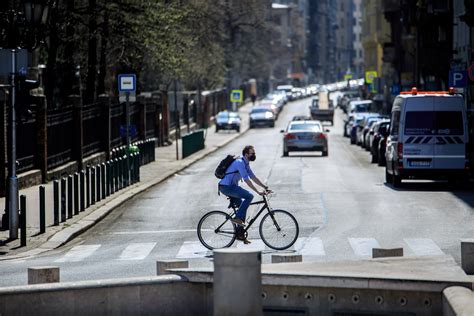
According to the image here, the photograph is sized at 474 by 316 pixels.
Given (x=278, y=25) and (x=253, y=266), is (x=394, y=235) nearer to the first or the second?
(x=253, y=266)

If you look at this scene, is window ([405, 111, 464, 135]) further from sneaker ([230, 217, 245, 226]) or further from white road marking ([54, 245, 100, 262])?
sneaker ([230, 217, 245, 226])

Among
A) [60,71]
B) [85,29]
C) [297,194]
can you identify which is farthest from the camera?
[60,71]

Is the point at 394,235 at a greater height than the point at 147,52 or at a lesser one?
lesser

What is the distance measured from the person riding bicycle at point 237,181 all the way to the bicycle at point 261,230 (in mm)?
108

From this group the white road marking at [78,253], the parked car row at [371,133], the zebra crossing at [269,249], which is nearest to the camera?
the zebra crossing at [269,249]

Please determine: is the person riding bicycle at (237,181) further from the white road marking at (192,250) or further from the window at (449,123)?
the window at (449,123)

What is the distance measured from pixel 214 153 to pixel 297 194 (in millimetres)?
31424

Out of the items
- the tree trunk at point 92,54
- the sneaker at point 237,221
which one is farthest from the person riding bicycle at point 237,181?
the tree trunk at point 92,54

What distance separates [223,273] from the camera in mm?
11273

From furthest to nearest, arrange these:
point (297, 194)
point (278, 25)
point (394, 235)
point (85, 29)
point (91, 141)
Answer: point (278, 25) → point (85, 29) → point (91, 141) → point (297, 194) → point (394, 235)

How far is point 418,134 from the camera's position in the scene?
1417 inches

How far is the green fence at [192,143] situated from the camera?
58.5 m

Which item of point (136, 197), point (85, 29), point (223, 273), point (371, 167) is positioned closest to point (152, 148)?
point (85, 29)

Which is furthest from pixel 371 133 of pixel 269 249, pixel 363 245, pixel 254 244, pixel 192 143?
pixel 269 249
